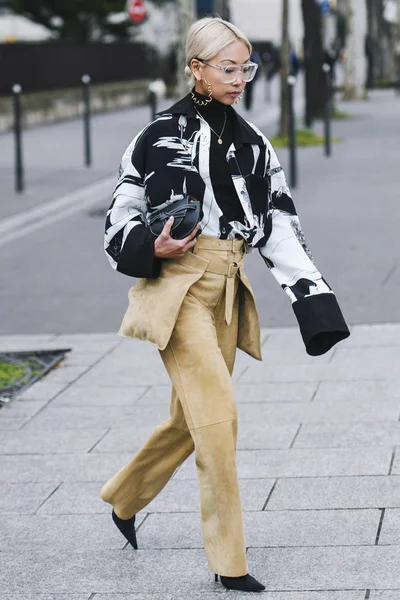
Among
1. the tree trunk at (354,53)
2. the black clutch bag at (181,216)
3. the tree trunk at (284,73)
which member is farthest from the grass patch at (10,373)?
the tree trunk at (354,53)

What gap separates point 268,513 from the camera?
4.88 meters

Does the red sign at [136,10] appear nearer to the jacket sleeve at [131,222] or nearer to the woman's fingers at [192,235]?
the jacket sleeve at [131,222]

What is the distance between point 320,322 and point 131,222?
653 mm

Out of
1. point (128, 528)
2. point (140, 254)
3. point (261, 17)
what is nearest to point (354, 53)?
point (128, 528)

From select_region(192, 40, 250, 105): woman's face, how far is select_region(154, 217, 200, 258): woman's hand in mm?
421

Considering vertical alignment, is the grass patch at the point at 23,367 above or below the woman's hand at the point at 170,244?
below

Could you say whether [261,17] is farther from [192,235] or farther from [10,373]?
[192,235]

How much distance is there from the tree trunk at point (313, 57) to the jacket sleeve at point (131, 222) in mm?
20281

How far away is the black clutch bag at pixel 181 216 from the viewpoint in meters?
4.01

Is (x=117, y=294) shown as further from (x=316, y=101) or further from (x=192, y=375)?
(x=316, y=101)

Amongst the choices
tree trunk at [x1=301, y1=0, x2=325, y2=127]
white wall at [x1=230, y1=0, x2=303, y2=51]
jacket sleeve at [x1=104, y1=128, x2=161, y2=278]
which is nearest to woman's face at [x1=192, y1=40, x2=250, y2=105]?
jacket sleeve at [x1=104, y1=128, x2=161, y2=278]

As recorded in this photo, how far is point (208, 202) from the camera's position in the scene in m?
4.14

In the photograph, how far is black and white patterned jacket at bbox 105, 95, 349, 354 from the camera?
A: 4098 mm

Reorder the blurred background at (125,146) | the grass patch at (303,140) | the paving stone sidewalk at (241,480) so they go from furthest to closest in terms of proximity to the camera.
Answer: the grass patch at (303,140), the blurred background at (125,146), the paving stone sidewalk at (241,480)
